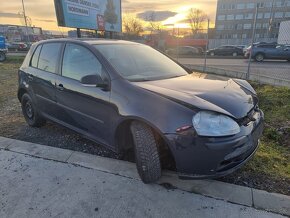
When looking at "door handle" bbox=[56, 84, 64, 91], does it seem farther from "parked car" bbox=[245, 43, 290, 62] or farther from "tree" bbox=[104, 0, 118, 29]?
"parked car" bbox=[245, 43, 290, 62]

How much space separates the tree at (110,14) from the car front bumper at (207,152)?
11.4m

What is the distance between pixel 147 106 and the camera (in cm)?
265

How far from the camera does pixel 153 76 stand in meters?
3.34

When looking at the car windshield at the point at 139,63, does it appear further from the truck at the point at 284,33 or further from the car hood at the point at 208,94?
the truck at the point at 284,33

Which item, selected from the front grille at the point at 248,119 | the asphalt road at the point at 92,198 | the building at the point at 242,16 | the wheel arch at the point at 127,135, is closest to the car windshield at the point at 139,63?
the wheel arch at the point at 127,135

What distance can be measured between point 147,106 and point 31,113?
2.84 metres

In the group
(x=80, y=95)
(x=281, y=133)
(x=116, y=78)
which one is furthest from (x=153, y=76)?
(x=281, y=133)

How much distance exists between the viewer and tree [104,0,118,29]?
12.6 metres

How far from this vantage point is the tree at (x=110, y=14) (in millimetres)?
12586

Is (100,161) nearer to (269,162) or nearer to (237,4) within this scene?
Answer: (269,162)

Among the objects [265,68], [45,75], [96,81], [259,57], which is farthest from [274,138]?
[259,57]

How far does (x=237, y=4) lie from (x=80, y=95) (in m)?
69.3

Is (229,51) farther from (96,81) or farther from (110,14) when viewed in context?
(96,81)

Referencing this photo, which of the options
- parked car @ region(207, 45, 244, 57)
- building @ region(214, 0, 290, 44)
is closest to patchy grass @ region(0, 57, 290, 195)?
parked car @ region(207, 45, 244, 57)
